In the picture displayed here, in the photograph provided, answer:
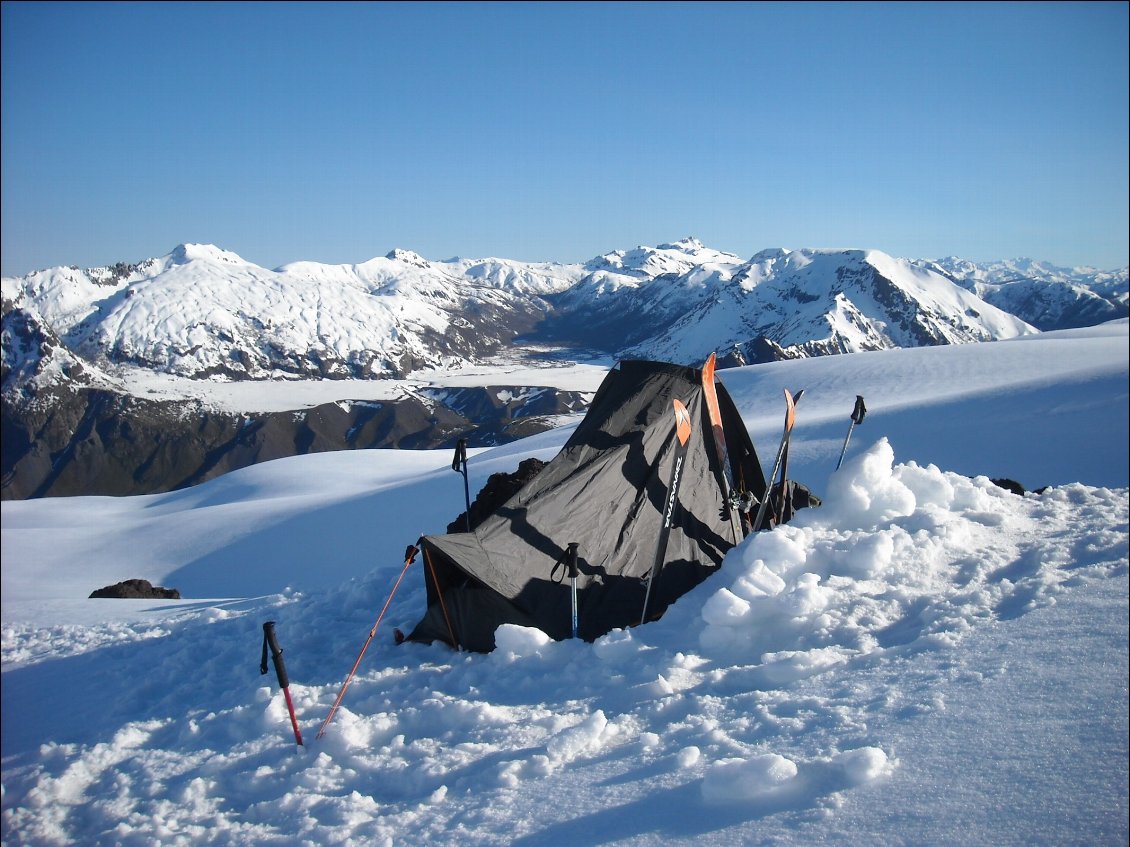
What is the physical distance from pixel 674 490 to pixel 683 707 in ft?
8.48

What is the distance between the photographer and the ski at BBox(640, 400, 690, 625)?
716cm

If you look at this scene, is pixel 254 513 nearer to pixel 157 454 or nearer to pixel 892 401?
pixel 892 401

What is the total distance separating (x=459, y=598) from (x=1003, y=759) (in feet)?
14.3

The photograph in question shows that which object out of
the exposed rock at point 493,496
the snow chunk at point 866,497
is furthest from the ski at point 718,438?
the exposed rock at point 493,496

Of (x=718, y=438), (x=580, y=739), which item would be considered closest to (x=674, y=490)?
(x=718, y=438)

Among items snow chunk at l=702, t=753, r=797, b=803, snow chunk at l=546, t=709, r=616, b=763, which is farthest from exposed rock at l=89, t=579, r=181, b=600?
snow chunk at l=702, t=753, r=797, b=803

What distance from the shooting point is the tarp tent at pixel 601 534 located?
6695 millimetres

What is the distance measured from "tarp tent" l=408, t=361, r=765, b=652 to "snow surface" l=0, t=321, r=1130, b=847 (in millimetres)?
445

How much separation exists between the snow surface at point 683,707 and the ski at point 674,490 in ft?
1.91

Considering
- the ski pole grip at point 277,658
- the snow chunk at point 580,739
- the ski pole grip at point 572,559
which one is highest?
the ski pole grip at point 572,559

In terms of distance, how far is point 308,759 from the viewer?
5238mm

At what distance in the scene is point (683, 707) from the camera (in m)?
5.14

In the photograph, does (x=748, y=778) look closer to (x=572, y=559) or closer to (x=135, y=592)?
(x=572, y=559)

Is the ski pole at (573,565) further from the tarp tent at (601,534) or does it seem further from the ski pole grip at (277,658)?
the ski pole grip at (277,658)
